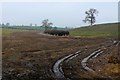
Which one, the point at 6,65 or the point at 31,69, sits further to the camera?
the point at 6,65

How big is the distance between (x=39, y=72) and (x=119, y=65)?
23.9 feet

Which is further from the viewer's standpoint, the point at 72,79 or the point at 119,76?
the point at 119,76

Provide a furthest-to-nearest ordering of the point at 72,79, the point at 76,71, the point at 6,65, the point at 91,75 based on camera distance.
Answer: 1. the point at 6,65
2. the point at 76,71
3. the point at 91,75
4. the point at 72,79

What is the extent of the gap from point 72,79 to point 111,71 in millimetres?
→ 4674

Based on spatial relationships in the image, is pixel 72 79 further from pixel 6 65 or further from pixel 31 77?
pixel 6 65

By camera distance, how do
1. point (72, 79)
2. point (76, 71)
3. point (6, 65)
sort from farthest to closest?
point (6, 65)
point (76, 71)
point (72, 79)

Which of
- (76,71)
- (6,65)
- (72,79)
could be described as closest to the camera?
(72,79)

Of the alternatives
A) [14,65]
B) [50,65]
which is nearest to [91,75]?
[50,65]

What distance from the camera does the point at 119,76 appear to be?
19.6 metres

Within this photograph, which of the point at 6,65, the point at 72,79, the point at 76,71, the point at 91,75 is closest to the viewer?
the point at 72,79

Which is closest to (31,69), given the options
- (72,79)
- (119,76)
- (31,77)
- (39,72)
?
(39,72)

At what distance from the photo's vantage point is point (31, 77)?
18438 mm

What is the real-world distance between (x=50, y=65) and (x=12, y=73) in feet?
15.0

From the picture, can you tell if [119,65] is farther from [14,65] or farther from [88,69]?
→ [14,65]
